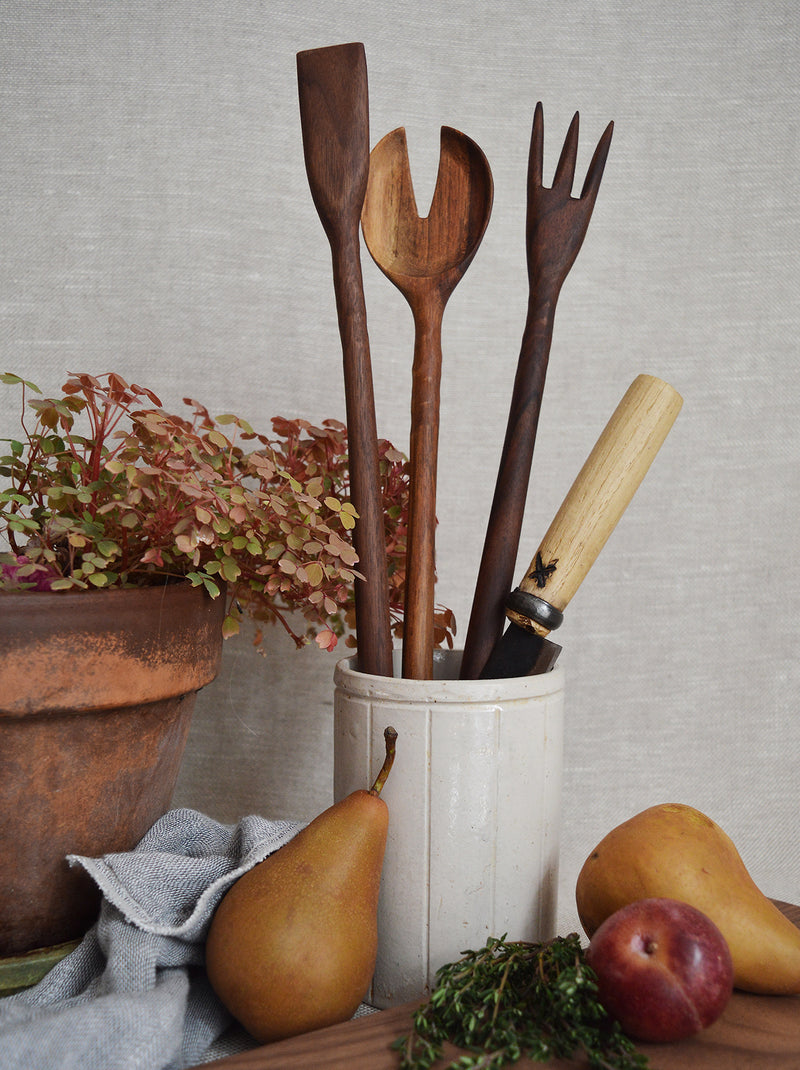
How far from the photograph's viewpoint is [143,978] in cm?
43

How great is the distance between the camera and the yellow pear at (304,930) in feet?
1.34

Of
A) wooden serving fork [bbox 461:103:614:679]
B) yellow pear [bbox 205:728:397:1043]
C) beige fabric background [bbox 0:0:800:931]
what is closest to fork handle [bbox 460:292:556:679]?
wooden serving fork [bbox 461:103:614:679]

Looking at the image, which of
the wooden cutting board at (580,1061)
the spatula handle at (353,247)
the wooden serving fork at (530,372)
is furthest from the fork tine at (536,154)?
the wooden cutting board at (580,1061)

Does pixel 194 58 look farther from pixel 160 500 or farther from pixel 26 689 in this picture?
pixel 26 689

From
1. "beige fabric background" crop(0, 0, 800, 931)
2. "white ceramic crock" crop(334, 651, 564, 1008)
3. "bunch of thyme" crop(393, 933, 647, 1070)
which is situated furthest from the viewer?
"beige fabric background" crop(0, 0, 800, 931)

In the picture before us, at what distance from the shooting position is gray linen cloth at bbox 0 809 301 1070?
0.38 m

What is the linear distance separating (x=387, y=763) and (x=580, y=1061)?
16 cm

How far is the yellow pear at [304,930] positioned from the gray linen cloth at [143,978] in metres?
0.02

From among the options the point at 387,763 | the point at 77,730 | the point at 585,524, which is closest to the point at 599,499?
the point at 585,524

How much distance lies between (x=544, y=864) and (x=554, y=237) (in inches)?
15.0

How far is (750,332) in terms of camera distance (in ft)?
2.71

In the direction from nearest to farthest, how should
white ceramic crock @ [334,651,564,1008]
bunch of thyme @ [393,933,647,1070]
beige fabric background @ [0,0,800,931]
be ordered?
bunch of thyme @ [393,933,647,1070] → white ceramic crock @ [334,651,564,1008] → beige fabric background @ [0,0,800,931]

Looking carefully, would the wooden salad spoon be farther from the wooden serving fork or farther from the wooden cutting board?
the wooden cutting board

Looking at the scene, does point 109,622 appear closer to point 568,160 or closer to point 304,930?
point 304,930
